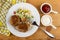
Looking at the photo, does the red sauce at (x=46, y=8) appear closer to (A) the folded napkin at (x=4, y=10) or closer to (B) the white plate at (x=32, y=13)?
(B) the white plate at (x=32, y=13)

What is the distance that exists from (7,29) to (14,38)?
76 mm

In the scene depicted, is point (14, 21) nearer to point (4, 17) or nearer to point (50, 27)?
point (4, 17)

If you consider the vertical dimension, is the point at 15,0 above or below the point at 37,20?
above

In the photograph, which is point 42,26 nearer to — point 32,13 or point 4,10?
point 32,13

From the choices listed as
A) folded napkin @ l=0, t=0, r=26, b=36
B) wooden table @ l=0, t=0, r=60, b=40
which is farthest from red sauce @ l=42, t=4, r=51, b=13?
folded napkin @ l=0, t=0, r=26, b=36

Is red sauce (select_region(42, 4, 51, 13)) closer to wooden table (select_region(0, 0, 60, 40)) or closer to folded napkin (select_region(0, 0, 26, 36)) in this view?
wooden table (select_region(0, 0, 60, 40))

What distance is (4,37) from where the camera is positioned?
3.93ft

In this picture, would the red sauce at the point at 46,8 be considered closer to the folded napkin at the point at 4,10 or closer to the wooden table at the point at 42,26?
the wooden table at the point at 42,26

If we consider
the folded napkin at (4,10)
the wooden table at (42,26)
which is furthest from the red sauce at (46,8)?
the folded napkin at (4,10)

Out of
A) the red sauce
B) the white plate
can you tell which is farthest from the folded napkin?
the red sauce

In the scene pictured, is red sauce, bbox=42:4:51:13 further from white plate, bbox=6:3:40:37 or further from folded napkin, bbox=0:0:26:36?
folded napkin, bbox=0:0:26:36

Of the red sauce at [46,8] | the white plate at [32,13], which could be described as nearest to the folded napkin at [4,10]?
the white plate at [32,13]

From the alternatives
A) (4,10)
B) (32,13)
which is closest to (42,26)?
(32,13)

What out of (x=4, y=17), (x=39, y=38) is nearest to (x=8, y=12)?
(x=4, y=17)
